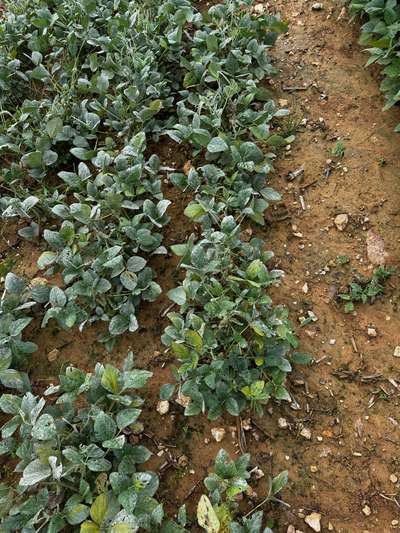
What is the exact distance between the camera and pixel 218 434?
248cm

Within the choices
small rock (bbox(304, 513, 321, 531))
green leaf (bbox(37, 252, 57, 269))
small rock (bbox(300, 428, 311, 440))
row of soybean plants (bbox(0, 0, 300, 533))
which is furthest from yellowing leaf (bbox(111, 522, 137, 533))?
green leaf (bbox(37, 252, 57, 269))

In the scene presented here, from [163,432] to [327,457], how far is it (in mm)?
792

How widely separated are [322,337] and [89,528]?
4.90 ft

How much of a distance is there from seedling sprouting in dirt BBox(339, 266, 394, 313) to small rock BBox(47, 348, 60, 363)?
160 cm

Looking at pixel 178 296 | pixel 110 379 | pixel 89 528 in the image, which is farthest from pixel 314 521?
pixel 178 296

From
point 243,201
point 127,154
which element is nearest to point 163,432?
point 243,201

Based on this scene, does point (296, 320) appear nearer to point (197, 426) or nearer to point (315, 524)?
point (197, 426)

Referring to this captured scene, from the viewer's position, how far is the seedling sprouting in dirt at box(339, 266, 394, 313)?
112 inches

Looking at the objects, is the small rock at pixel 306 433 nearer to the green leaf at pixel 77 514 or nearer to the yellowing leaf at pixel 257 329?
the yellowing leaf at pixel 257 329

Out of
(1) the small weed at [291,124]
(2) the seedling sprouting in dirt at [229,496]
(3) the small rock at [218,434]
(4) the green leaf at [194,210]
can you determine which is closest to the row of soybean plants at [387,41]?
(1) the small weed at [291,124]

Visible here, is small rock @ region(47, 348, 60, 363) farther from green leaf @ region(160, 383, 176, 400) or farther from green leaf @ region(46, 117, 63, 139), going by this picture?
green leaf @ region(46, 117, 63, 139)

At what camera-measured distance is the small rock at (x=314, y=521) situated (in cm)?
225

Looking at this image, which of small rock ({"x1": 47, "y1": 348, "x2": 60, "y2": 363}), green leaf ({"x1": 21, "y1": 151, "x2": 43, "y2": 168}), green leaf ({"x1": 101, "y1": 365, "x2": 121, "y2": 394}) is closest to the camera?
green leaf ({"x1": 101, "y1": 365, "x2": 121, "y2": 394})

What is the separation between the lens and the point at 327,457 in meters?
2.43
